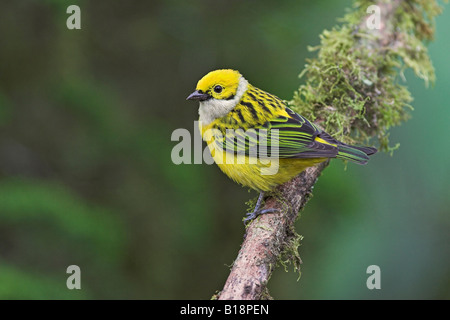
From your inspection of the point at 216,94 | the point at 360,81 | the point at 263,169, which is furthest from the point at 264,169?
the point at 360,81

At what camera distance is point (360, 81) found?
4.22 meters

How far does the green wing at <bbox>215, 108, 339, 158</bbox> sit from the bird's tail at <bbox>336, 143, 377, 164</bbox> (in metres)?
0.09

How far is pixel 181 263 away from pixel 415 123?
3005 millimetres

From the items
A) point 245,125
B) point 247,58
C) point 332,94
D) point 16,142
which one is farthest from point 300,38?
point 16,142

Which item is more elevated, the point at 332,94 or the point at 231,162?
the point at 332,94

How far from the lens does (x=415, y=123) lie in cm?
546

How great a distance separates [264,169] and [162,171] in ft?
5.17

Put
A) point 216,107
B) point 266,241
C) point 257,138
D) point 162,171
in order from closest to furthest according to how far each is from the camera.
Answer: point 266,241, point 257,138, point 216,107, point 162,171

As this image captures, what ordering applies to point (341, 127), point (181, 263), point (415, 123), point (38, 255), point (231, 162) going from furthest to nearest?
point (415, 123), point (181, 263), point (38, 255), point (341, 127), point (231, 162)

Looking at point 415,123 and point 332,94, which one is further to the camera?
point 415,123

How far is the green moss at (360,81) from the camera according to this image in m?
4.14

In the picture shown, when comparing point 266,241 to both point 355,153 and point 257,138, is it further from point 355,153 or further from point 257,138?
point 355,153
